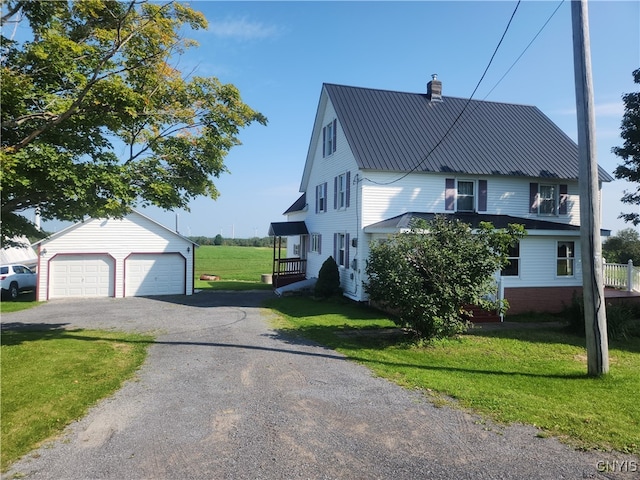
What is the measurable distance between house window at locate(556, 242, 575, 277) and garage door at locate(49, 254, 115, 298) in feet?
66.7

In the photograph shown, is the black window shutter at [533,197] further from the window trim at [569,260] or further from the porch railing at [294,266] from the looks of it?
the porch railing at [294,266]

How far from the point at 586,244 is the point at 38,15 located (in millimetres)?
11209

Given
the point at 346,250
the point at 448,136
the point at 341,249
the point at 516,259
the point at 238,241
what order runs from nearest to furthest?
the point at 516,259, the point at 346,250, the point at 448,136, the point at 341,249, the point at 238,241

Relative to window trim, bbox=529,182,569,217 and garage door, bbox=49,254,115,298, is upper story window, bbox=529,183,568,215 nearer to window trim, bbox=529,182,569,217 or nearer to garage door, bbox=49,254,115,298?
window trim, bbox=529,182,569,217

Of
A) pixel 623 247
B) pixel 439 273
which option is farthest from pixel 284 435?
pixel 623 247

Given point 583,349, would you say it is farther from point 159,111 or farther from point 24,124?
point 24,124

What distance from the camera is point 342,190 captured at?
61.3ft

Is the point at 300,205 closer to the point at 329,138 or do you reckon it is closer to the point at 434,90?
the point at 329,138

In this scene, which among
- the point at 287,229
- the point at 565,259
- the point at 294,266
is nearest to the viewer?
the point at 565,259

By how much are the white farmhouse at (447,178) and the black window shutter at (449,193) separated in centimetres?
4

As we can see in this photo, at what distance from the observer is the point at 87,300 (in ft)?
63.1

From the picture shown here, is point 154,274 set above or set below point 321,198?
below

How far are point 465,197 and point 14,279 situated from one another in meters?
22.1

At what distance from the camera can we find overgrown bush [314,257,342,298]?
18.0 m
